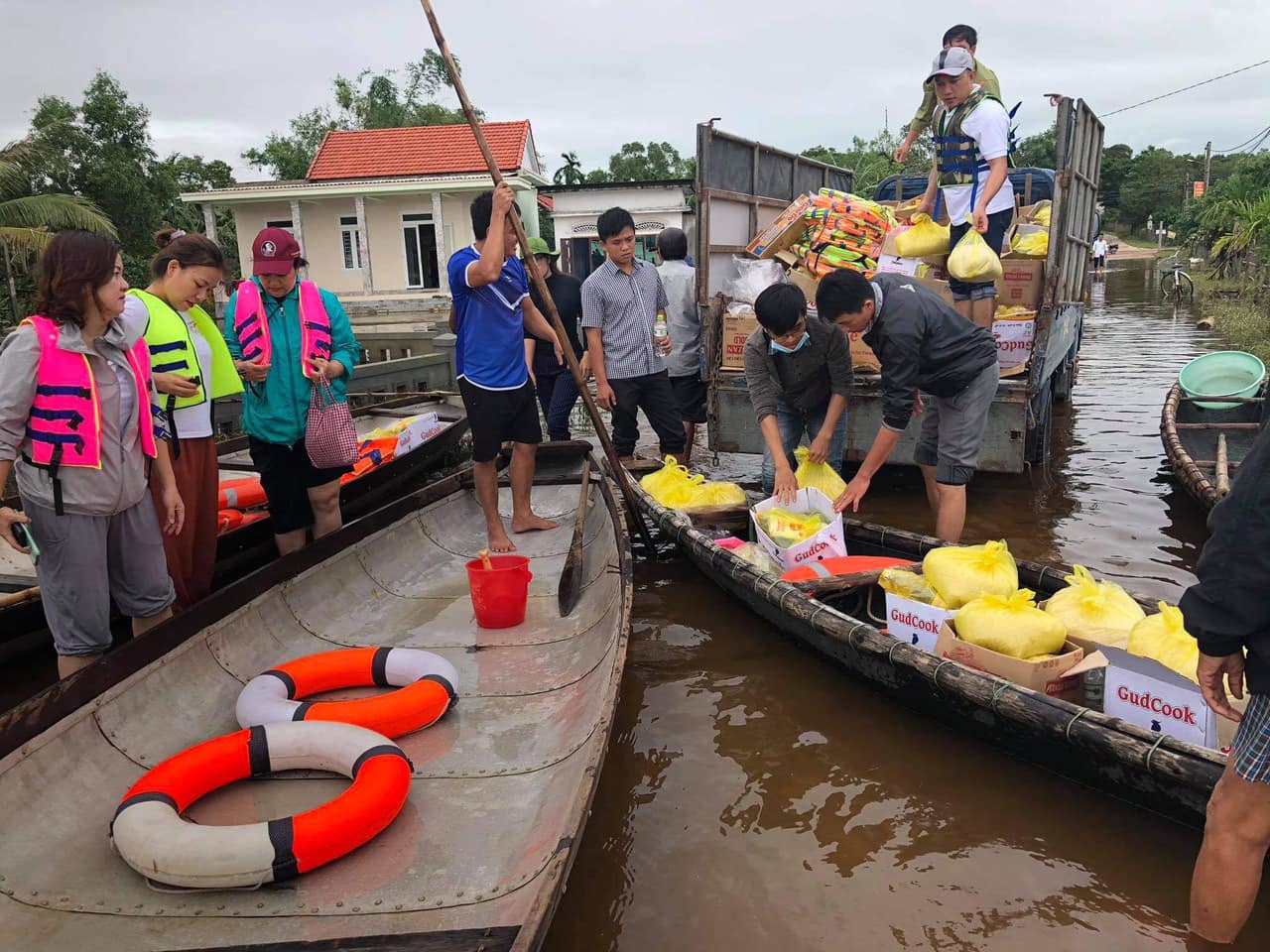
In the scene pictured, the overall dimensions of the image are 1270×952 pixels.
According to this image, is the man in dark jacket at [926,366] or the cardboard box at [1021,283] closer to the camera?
the man in dark jacket at [926,366]

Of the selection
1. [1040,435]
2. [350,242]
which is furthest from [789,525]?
[350,242]

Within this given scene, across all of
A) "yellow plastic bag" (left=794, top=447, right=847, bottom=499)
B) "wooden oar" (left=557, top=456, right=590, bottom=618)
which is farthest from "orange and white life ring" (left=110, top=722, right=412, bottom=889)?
"yellow plastic bag" (left=794, top=447, right=847, bottom=499)

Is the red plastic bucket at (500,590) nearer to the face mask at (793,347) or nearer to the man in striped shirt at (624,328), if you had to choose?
the face mask at (793,347)

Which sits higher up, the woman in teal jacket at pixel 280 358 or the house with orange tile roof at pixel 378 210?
the house with orange tile roof at pixel 378 210

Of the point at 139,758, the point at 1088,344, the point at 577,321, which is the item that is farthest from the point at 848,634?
the point at 1088,344

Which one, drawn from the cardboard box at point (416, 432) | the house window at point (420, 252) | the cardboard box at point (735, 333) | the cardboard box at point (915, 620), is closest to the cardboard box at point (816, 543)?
the cardboard box at point (915, 620)

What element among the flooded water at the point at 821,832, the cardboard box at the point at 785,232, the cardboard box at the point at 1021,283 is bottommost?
the flooded water at the point at 821,832

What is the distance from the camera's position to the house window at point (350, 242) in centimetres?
2239

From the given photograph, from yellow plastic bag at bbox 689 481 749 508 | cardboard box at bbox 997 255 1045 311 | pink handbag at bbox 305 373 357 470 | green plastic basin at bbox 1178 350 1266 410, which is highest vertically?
cardboard box at bbox 997 255 1045 311

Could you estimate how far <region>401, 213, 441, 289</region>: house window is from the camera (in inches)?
869

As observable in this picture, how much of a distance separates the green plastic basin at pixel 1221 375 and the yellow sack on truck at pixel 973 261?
3504mm

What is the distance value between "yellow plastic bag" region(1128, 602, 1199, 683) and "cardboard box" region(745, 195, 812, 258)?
404 centimetres

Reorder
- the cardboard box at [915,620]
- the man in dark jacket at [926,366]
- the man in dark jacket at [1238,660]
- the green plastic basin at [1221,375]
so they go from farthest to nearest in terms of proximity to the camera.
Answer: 1. the green plastic basin at [1221,375]
2. the man in dark jacket at [926,366]
3. the cardboard box at [915,620]
4. the man in dark jacket at [1238,660]

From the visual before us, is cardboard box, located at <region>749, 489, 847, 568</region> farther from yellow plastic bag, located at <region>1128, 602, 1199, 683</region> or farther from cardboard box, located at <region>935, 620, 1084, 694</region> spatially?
yellow plastic bag, located at <region>1128, 602, 1199, 683</region>
